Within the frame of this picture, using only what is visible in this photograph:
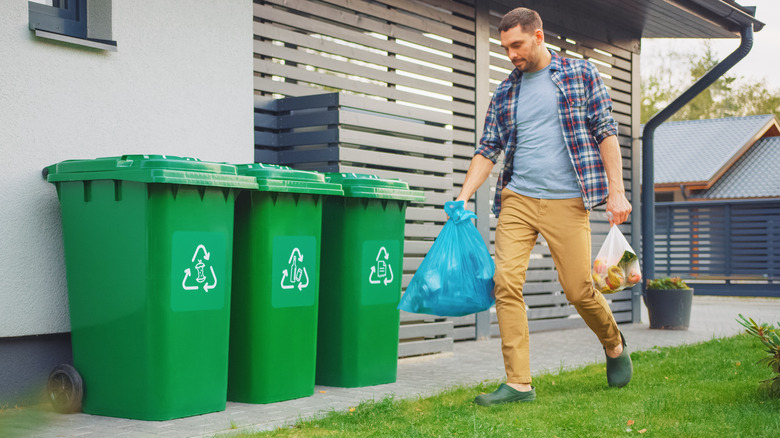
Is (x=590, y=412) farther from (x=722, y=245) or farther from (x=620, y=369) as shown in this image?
(x=722, y=245)

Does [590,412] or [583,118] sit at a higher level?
[583,118]

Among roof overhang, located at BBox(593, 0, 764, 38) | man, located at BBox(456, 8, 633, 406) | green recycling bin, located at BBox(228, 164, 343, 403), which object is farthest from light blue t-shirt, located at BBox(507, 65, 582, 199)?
roof overhang, located at BBox(593, 0, 764, 38)

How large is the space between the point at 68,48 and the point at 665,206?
1607 centimetres

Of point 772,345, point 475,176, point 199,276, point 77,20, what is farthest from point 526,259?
point 77,20

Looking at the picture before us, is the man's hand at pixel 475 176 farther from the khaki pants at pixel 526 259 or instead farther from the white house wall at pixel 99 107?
the white house wall at pixel 99 107

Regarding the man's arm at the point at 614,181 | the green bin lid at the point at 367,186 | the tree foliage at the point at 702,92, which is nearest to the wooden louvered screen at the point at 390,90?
the green bin lid at the point at 367,186

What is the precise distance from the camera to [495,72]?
9273 mm

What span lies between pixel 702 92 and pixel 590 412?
144ft

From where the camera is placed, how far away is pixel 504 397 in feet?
15.2

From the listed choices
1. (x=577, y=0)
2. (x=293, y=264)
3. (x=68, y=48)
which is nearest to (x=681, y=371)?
(x=293, y=264)

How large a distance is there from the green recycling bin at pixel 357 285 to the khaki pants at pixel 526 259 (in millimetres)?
943

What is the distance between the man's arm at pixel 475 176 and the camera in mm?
4837

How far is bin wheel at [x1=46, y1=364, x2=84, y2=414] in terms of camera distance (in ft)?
14.5

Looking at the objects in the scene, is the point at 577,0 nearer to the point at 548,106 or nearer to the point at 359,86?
the point at 359,86
